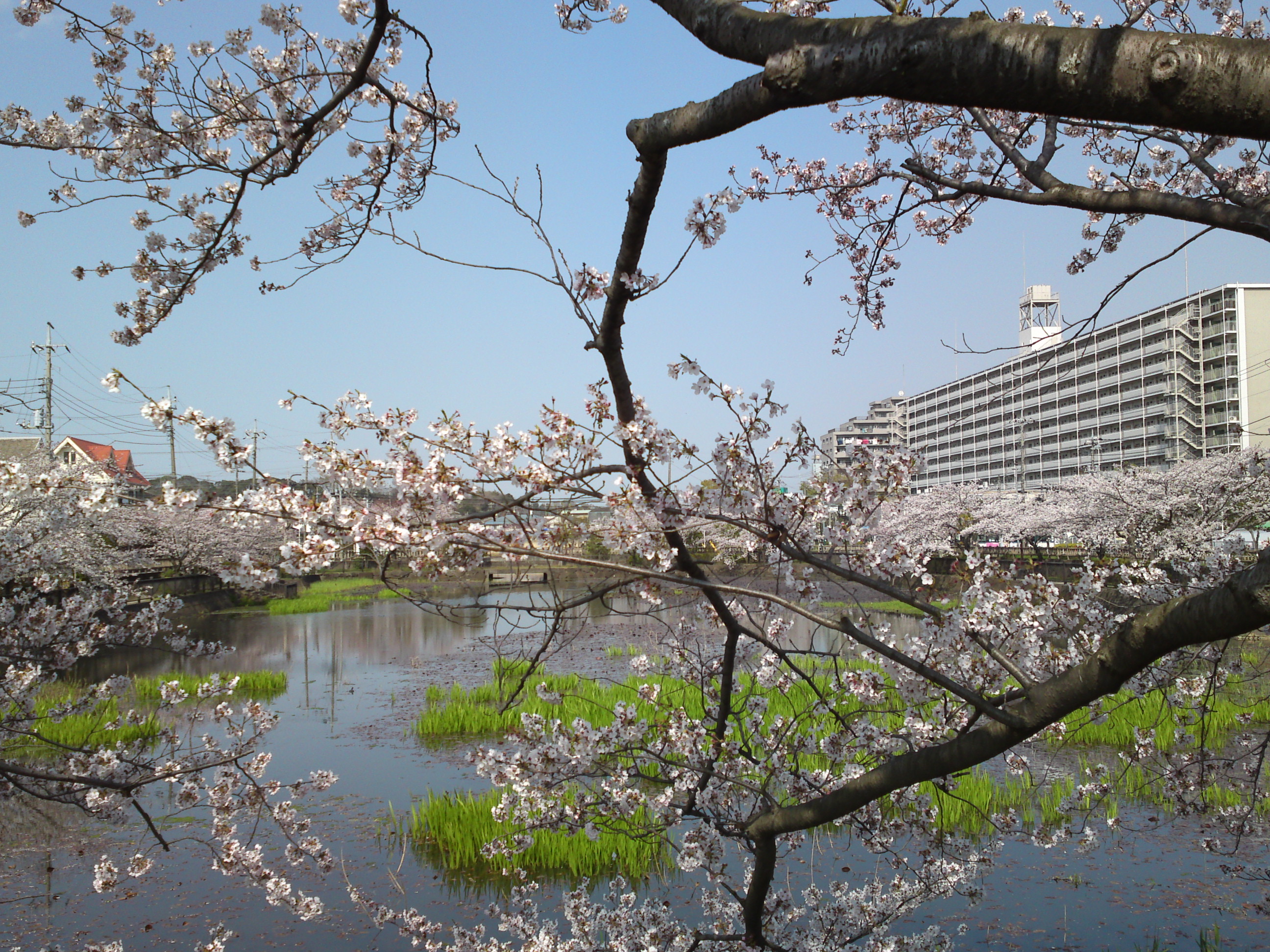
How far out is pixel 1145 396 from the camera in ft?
152

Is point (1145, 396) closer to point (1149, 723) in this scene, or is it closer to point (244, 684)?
point (1149, 723)

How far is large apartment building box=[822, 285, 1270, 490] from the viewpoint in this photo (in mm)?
39625

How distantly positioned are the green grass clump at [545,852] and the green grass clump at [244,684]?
565cm

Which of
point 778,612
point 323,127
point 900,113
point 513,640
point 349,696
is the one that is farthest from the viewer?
point 513,640

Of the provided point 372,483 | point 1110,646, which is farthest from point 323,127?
point 1110,646

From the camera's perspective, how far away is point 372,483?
2098mm

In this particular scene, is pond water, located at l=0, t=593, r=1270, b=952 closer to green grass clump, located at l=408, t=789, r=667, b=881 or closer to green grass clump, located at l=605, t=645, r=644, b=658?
green grass clump, located at l=408, t=789, r=667, b=881

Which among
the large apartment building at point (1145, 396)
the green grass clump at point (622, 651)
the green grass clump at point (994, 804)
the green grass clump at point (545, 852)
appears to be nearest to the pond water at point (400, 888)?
the green grass clump at point (545, 852)

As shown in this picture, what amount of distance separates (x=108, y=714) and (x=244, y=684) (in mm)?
3261

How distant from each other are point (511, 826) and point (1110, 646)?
4.78 metres

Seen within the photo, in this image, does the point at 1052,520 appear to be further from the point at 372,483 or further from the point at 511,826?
the point at 372,483

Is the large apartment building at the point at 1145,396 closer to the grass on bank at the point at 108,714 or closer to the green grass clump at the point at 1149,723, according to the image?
the green grass clump at the point at 1149,723

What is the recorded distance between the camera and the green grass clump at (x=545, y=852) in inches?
205

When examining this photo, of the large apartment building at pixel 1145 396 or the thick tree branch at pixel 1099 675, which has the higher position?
the large apartment building at pixel 1145 396
